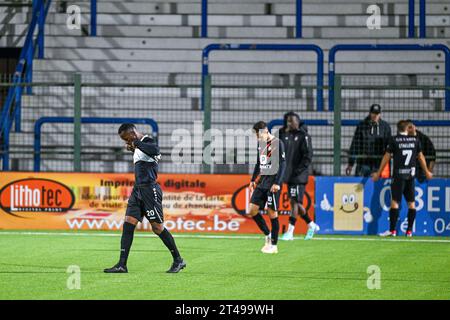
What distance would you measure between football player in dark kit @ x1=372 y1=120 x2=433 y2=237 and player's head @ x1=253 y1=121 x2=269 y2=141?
4.60m

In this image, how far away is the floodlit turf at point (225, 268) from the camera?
1195cm

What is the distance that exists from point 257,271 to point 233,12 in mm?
13912

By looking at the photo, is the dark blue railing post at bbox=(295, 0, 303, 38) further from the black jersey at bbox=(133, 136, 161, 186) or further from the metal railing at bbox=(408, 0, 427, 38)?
the black jersey at bbox=(133, 136, 161, 186)

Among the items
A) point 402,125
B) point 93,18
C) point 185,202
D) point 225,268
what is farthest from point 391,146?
point 93,18

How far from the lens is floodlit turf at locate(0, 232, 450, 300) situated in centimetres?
1195

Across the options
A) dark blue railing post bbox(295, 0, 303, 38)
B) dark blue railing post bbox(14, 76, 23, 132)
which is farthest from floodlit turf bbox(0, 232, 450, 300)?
dark blue railing post bbox(295, 0, 303, 38)

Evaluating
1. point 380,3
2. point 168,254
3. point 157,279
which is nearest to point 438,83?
point 380,3

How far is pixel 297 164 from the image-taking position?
67.5 feet

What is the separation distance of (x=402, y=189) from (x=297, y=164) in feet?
7.13

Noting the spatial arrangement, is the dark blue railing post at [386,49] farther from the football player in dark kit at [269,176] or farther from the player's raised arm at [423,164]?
the football player in dark kit at [269,176]

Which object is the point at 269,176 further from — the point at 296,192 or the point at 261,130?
the point at 296,192

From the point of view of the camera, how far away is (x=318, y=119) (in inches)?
914

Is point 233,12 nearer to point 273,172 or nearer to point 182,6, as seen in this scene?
point 182,6

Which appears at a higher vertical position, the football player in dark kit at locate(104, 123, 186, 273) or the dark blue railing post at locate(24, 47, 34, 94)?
A: the dark blue railing post at locate(24, 47, 34, 94)
